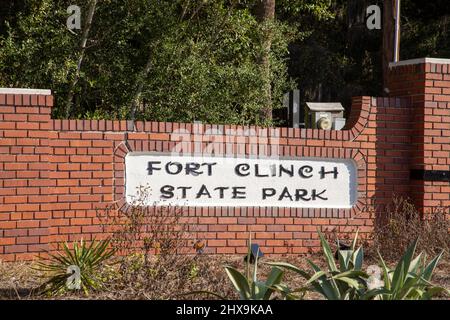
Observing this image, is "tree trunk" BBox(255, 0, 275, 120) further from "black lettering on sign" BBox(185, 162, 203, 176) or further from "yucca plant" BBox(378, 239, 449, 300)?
"yucca plant" BBox(378, 239, 449, 300)

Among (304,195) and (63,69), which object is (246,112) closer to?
(63,69)

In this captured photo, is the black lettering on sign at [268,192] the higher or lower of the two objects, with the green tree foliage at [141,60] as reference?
lower

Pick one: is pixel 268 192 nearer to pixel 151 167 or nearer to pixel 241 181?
pixel 241 181

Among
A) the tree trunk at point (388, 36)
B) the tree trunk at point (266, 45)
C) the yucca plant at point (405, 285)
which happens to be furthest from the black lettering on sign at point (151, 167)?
the tree trunk at point (388, 36)

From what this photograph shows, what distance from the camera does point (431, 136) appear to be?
9062mm

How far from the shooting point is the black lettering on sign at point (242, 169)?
340 inches

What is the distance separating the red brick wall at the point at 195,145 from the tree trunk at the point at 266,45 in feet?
16.9

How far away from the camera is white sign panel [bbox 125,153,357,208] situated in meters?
8.38

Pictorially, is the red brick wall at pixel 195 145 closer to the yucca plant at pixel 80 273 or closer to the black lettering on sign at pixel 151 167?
the black lettering on sign at pixel 151 167

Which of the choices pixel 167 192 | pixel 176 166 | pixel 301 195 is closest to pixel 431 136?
pixel 301 195

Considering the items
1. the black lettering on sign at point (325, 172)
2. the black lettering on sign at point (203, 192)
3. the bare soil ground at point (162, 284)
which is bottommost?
the bare soil ground at point (162, 284)

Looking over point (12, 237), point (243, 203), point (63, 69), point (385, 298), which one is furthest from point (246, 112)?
point (385, 298)

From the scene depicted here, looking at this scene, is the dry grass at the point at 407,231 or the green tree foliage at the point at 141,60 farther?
the green tree foliage at the point at 141,60
